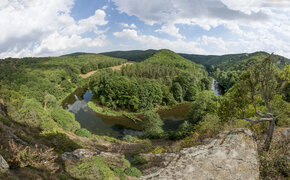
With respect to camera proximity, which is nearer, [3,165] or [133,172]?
[3,165]

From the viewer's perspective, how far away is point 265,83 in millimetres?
7984

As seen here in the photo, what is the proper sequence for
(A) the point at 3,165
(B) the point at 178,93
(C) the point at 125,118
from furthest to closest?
(B) the point at 178,93 → (C) the point at 125,118 → (A) the point at 3,165

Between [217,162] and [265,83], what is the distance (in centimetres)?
532

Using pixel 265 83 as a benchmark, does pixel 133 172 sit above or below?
below

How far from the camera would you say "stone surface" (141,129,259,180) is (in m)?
6.85

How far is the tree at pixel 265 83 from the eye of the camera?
302 inches

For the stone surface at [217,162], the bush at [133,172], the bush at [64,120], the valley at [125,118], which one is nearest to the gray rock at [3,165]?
the valley at [125,118]

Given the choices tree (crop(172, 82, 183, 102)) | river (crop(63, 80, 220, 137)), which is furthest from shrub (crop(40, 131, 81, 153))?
tree (crop(172, 82, 183, 102))

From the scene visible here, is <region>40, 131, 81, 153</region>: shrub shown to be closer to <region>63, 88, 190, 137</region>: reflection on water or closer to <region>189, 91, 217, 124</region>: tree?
<region>63, 88, 190, 137</region>: reflection on water

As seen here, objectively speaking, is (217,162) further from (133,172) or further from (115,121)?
(115,121)

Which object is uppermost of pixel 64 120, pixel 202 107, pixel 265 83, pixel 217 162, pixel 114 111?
pixel 265 83

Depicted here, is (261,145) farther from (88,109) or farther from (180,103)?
(88,109)

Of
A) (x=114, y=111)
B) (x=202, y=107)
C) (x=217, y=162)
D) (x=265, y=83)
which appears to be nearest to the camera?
(x=217, y=162)

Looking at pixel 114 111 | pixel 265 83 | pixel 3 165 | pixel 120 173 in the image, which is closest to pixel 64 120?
pixel 114 111
